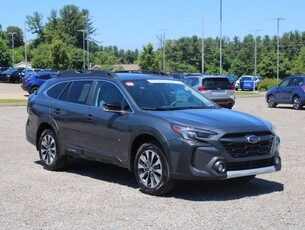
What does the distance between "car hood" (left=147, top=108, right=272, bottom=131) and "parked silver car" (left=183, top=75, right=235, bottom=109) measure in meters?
14.1

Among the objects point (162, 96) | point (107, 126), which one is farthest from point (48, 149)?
point (162, 96)

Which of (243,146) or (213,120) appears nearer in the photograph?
(243,146)

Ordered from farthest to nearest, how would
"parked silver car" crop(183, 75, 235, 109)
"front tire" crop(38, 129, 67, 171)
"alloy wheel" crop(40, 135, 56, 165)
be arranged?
"parked silver car" crop(183, 75, 235, 109)
"alloy wheel" crop(40, 135, 56, 165)
"front tire" crop(38, 129, 67, 171)

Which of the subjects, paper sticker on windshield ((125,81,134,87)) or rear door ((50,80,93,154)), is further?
rear door ((50,80,93,154))

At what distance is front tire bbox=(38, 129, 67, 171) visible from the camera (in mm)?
9299

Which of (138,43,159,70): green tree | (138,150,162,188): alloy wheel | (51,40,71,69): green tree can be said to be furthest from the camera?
(51,40,71,69): green tree

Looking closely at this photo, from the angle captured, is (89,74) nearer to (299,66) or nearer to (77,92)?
(77,92)

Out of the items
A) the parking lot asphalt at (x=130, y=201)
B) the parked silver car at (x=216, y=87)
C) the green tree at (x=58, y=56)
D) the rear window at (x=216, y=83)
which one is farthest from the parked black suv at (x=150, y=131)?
the green tree at (x=58, y=56)

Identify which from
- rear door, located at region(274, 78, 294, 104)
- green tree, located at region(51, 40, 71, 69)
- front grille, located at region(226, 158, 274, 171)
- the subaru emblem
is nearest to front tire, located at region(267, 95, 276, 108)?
rear door, located at region(274, 78, 294, 104)

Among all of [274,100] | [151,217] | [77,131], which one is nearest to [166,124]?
[151,217]

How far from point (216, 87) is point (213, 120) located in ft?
49.6

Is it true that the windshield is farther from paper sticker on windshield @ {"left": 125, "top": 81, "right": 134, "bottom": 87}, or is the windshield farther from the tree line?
the tree line

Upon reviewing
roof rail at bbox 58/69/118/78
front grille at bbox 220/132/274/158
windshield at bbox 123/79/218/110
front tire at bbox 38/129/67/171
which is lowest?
front tire at bbox 38/129/67/171

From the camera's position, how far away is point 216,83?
22.3 meters
